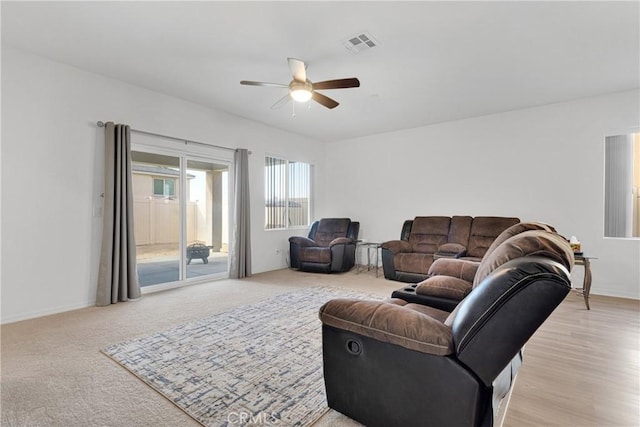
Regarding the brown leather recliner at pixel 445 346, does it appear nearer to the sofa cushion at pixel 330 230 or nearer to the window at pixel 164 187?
the window at pixel 164 187

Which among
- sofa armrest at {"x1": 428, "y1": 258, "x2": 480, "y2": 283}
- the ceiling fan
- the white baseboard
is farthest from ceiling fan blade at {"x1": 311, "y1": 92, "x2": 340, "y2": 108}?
the white baseboard

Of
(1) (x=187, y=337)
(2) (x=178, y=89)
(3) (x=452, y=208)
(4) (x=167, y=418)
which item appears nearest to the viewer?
(4) (x=167, y=418)

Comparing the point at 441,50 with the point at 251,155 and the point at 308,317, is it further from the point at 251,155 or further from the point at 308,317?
the point at 251,155

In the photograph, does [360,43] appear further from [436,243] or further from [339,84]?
[436,243]

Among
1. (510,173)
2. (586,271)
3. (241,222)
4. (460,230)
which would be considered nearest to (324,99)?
(241,222)

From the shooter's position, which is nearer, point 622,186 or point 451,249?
point 622,186

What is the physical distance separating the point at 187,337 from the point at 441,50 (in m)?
3.77

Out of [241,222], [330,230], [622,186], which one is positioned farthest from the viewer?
[330,230]

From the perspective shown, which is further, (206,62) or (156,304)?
(156,304)

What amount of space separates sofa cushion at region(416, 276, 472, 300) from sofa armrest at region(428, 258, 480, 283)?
0.38m

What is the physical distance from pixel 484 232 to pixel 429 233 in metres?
0.87

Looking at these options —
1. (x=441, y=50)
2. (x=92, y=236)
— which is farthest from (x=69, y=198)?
(x=441, y=50)

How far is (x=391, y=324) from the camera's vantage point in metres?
1.38

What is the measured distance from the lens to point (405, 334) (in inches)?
52.2
